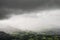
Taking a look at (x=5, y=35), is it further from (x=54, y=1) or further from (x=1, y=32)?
(x=54, y=1)

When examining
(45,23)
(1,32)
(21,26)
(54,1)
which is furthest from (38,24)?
(1,32)

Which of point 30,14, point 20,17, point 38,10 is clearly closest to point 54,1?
point 38,10

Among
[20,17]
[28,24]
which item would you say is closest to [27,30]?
[28,24]

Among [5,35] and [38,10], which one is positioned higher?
[38,10]

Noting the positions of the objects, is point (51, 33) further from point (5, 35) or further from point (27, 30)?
point (5, 35)

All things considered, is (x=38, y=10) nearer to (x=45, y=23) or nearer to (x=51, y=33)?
(x=45, y=23)

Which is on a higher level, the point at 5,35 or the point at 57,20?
the point at 57,20

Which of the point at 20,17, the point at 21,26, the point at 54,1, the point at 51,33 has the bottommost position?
the point at 51,33

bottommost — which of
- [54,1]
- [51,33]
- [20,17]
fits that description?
[51,33]
